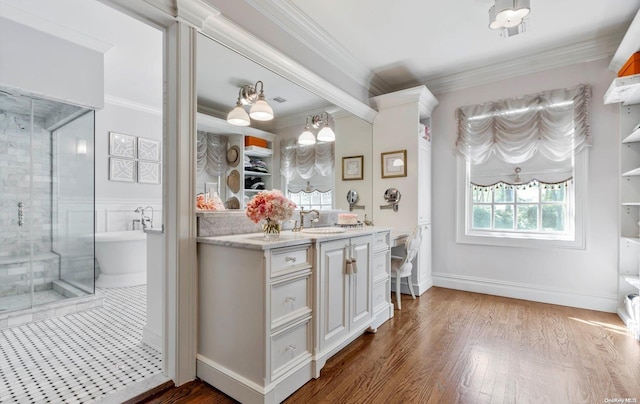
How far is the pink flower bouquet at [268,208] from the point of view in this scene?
5.98 ft

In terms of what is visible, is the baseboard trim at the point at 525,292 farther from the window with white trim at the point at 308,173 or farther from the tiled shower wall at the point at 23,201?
the tiled shower wall at the point at 23,201

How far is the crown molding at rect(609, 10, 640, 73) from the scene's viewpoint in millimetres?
2273

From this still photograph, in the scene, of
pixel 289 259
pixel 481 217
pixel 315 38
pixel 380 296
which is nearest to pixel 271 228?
pixel 289 259

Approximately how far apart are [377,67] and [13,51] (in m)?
3.64

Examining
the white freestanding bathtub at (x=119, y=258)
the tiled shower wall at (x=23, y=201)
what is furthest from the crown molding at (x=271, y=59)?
the white freestanding bathtub at (x=119, y=258)

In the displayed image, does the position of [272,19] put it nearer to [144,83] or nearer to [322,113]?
[322,113]

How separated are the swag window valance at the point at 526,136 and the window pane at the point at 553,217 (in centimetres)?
31

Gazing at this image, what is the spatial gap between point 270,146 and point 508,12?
2165 millimetres

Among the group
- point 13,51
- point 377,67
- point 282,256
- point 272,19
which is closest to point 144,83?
point 13,51

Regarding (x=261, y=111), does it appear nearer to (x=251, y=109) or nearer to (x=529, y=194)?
(x=251, y=109)

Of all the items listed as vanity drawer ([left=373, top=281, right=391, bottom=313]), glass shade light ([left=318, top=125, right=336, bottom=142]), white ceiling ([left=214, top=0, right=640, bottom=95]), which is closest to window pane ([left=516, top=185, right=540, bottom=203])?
white ceiling ([left=214, top=0, right=640, bottom=95])

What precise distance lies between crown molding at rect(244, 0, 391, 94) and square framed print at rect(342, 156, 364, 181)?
3.19ft

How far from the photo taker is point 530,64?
10.9 feet

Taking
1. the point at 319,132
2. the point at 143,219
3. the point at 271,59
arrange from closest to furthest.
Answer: the point at 271,59
the point at 319,132
the point at 143,219
